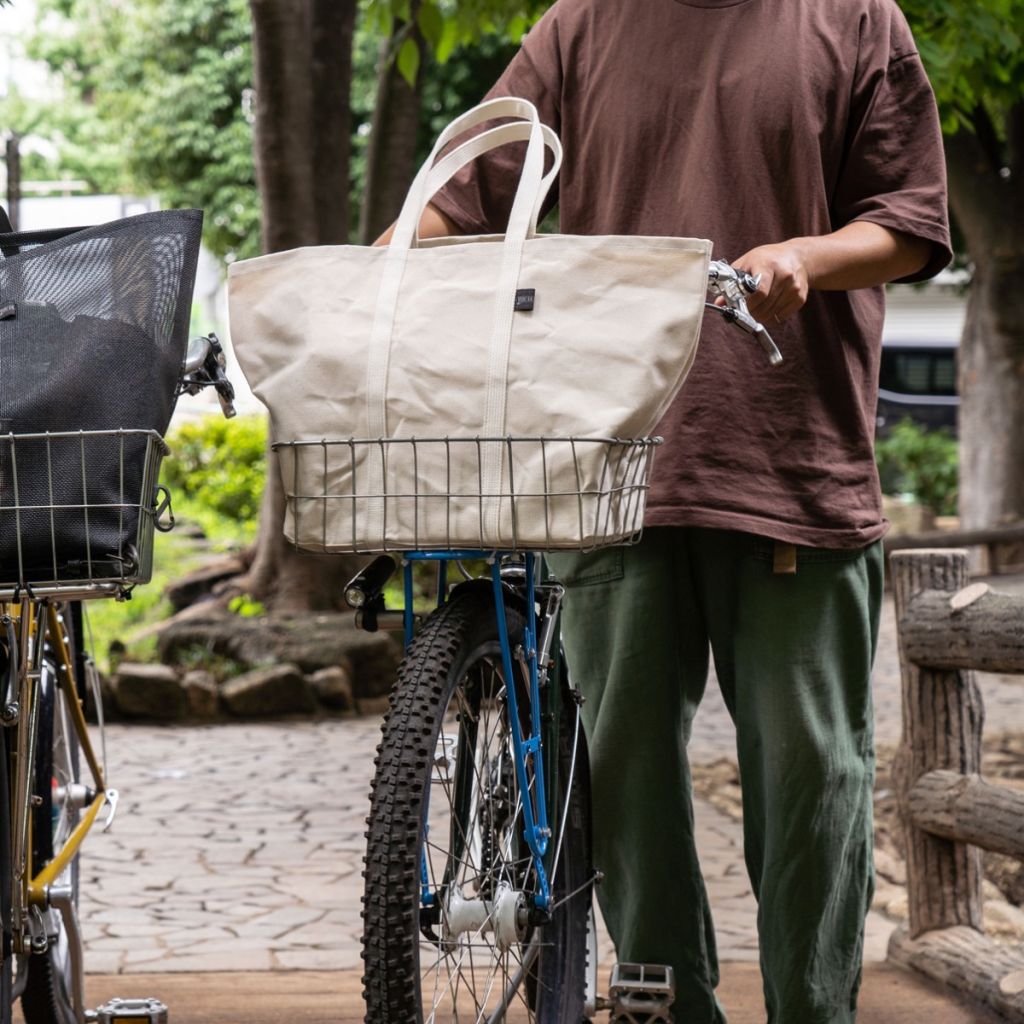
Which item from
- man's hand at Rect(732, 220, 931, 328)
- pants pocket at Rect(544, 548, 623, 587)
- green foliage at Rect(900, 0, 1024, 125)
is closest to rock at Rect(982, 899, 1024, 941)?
pants pocket at Rect(544, 548, 623, 587)

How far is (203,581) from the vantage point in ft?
36.0

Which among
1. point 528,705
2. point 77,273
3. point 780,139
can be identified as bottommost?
point 528,705

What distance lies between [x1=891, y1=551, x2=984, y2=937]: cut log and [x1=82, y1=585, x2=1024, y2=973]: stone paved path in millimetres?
410

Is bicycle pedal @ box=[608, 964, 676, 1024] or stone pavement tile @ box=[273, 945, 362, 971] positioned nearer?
bicycle pedal @ box=[608, 964, 676, 1024]

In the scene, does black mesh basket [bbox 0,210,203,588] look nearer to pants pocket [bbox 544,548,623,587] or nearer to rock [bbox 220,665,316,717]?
pants pocket [bbox 544,548,623,587]

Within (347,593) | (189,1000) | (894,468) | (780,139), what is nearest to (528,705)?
(347,593)

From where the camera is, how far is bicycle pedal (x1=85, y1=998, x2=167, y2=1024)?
2755 millimetres

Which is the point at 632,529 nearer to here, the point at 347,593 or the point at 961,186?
the point at 347,593

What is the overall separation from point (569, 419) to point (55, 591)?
2.22 ft

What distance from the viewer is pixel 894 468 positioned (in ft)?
60.3

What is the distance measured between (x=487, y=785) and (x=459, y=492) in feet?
2.09

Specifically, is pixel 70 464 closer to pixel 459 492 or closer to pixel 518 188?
pixel 459 492

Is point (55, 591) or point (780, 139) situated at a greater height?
point (780, 139)

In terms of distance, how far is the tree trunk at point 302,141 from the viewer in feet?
29.5
